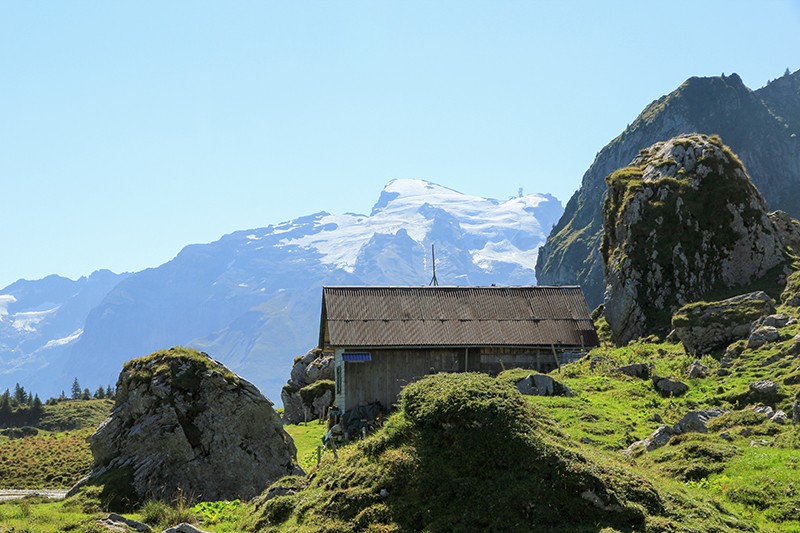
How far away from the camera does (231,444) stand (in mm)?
34969

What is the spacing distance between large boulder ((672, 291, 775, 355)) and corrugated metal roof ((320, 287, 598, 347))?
11.7m

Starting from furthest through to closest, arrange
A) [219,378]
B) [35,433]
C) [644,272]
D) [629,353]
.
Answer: [35,433] → [644,272] → [629,353] → [219,378]

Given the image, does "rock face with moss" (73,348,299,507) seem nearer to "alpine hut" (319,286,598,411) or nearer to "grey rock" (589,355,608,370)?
"alpine hut" (319,286,598,411)

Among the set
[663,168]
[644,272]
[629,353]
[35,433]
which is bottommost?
[35,433]

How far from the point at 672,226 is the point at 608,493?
5009 centimetres

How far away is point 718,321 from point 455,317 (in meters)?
18.6

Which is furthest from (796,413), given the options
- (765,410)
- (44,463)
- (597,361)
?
(44,463)

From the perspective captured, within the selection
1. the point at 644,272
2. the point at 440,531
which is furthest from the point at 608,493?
the point at 644,272

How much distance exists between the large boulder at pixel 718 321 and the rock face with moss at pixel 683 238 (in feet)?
34.1

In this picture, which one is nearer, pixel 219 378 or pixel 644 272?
pixel 219 378

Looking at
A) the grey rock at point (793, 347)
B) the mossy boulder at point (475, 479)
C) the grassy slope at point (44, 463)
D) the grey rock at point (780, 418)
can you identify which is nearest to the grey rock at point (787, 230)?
the grey rock at point (793, 347)

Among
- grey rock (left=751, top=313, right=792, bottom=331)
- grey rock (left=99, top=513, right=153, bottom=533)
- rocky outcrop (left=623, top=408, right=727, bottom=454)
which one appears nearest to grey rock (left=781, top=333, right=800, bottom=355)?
grey rock (left=751, top=313, right=792, bottom=331)

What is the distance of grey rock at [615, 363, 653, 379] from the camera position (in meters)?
46.1

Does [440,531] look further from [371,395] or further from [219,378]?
[371,395]
